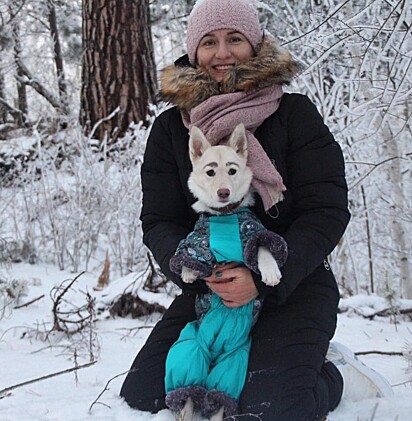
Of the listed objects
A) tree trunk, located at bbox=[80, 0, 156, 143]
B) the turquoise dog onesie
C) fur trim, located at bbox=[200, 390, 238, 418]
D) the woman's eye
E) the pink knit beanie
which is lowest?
fur trim, located at bbox=[200, 390, 238, 418]

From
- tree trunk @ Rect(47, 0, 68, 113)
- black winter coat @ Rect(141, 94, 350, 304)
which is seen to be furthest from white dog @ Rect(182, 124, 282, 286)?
tree trunk @ Rect(47, 0, 68, 113)

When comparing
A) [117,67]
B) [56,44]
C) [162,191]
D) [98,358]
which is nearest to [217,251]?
[162,191]

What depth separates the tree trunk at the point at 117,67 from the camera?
7383mm

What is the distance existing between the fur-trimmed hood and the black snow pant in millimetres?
765

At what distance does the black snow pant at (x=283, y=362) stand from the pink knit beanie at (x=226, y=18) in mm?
979

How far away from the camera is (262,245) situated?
7.75 feet

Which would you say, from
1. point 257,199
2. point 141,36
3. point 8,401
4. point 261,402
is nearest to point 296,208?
point 257,199

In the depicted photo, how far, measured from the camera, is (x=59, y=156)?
686cm

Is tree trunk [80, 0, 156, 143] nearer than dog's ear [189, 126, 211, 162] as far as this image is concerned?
No

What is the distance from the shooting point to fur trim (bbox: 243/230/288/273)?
2.35m

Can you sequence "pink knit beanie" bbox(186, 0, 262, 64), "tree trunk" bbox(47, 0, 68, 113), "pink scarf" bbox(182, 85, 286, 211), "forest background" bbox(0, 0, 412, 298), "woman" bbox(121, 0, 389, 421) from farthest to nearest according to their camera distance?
"tree trunk" bbox(47, 0, 68, 113) < "forest background" bbox(0, 0, 412, 298) < "pink knit beanie" bbox(186, 0, 262, 64) < "pink scarf" bbox(182, 85, 286, 211) < "woman" bbox(121, 0, 389, 421)

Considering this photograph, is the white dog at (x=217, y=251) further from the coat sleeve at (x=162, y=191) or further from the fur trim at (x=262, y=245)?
the coat sleeve at (x=162, y=191)

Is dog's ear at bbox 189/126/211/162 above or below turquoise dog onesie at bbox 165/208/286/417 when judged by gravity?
above

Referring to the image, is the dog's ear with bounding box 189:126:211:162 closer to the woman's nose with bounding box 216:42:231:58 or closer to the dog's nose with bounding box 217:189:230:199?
the dog's nose with bounding box 217:189:230:199
